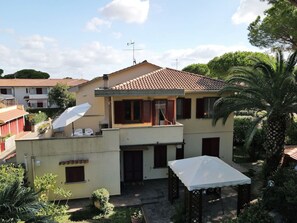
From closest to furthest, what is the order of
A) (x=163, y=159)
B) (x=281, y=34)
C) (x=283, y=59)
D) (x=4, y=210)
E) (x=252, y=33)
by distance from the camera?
(x=4, y=210) → (x=283, y=59) → (x=163, y=159) → (x=281, y=34) → (x=252, y=33)

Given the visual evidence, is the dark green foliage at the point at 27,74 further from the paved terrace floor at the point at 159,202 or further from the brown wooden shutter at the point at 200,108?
the paved terrace floor at the point at 159,202

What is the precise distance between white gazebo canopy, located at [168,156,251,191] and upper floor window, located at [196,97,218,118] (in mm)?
7181

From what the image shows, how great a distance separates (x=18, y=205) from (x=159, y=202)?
9112mm

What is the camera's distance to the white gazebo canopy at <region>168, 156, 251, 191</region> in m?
13.1

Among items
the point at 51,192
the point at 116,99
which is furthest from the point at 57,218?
the point at 116,99

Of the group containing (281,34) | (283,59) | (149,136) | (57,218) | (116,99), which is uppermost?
(281,34)

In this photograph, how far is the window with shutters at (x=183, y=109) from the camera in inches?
828

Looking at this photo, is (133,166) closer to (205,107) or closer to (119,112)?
(119,112)

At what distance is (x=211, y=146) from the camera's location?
22.0 metres

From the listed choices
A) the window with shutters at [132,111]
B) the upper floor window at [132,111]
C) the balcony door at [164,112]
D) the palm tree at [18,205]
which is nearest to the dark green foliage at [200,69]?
the balcony door at [164,112]

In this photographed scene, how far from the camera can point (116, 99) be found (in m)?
18.4

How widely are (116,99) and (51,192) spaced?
25.5 feet

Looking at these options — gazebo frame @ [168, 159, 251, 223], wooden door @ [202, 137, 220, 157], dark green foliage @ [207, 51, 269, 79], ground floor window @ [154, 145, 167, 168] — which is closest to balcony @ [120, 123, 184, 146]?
ground floor window @ [154, 145, 167, 168]

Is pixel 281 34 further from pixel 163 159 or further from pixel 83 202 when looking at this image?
pixel 83 202
